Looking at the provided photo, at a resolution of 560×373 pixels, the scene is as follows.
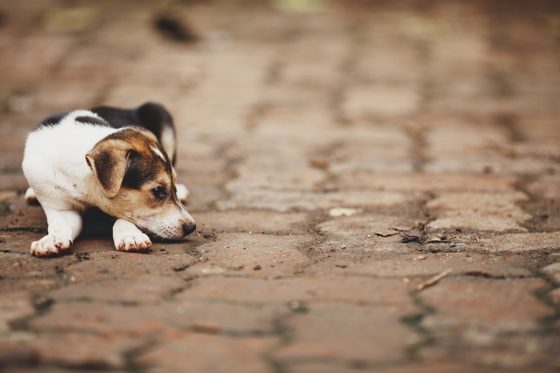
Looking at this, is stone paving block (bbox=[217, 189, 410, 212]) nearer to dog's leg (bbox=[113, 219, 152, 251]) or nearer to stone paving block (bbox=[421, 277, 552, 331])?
dog's leg (bbox=[113, 219, 152, 251])

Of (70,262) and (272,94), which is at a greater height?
(272,94)

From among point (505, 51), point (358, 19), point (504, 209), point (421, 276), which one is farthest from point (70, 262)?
point (358, 19)

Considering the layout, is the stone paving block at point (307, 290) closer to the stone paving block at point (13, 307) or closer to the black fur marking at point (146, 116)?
the stone paving block at point (13, 307)

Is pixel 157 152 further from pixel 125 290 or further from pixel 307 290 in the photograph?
pixel 307 290

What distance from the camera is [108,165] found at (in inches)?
166

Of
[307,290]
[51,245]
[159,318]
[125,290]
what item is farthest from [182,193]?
[159,318]

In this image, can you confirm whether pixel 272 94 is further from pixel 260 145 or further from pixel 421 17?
pixel 421 17

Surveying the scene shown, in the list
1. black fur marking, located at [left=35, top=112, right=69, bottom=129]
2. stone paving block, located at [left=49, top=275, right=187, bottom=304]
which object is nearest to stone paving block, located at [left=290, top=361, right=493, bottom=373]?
stone paving block, located at [left=49, top=275, right=187, bottom=304]

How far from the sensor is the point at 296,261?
4.04 m

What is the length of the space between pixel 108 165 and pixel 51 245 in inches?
19.9

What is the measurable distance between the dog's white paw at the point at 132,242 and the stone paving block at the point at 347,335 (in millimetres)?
1170

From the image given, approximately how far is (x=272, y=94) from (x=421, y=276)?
4643mm

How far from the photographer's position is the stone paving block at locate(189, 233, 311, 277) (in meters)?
3.92

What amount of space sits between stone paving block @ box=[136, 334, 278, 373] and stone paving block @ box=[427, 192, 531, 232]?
6.34ft
